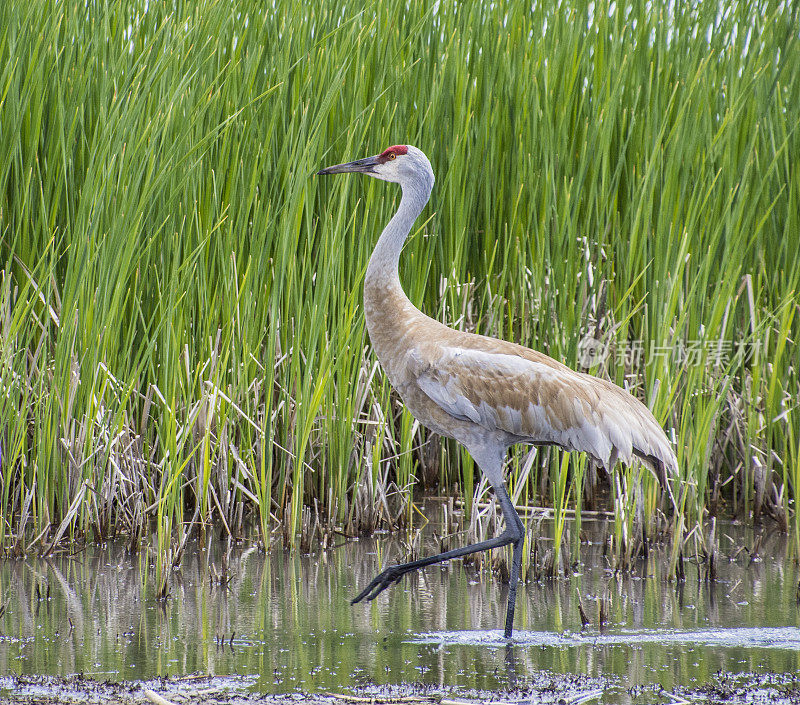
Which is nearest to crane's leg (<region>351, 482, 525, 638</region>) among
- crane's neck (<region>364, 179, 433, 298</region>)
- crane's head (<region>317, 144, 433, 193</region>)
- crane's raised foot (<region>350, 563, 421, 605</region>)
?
crane's raised foot (<region>350, 563, 421, 605</region>)

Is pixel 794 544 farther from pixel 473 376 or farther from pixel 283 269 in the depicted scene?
pixel 283 269

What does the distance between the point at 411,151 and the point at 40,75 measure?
167 cm

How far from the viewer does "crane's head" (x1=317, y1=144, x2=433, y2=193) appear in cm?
425

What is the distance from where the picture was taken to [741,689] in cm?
297

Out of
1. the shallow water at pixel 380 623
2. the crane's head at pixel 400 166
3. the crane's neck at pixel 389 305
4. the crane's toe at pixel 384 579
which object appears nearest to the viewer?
the shallow water at pixel 380 623

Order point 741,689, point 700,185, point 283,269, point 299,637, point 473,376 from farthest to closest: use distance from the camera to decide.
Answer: point 700,185 → point 283,269 → point 473,376 → point 299,637 → point 741,689

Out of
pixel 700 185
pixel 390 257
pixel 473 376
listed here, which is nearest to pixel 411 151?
pixel 390 257

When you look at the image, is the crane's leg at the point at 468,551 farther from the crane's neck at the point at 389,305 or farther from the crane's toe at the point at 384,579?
the crane's neck at the point at 389,305

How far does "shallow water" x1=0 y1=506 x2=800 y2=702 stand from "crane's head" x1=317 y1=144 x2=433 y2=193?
153cm

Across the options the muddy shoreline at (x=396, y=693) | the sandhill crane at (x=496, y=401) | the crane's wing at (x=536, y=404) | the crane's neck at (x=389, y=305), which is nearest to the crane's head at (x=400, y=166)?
the crane's neck at (x=389, y=305)

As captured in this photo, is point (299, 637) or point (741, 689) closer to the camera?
point (741, 689)

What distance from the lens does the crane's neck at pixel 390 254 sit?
4.06 m

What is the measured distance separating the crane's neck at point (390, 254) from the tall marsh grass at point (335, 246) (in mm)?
274

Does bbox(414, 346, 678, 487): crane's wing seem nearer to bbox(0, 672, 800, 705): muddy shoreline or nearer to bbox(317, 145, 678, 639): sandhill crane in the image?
bbox(317, 145, 678, 639): sandhill crane
